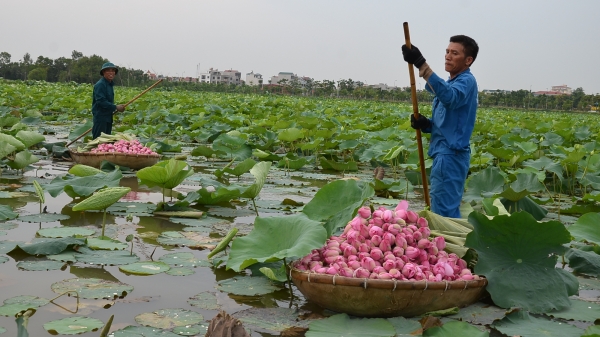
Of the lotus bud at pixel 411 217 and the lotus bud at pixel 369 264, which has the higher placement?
the lotus bud at pixel 411 217

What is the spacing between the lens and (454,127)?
10.4 ft

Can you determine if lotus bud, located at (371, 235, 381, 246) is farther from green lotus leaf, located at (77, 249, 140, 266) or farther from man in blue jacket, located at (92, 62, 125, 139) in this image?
man in blue jacket, located at (92, 62, 125, 139)

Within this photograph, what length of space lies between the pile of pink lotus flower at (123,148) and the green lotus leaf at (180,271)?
9.69 feet

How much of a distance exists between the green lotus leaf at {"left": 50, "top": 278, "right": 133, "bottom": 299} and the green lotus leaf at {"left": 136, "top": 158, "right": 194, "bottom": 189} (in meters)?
1.21

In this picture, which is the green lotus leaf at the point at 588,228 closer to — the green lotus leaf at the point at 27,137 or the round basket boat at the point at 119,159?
the round basket boat at the point at 119,159

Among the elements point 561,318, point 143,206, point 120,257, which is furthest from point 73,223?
point 561,318

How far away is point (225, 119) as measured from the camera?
9.89 m

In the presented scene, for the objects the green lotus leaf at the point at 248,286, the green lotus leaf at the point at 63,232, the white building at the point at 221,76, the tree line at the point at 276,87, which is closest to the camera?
the green lotus leaf at the point at 248,286

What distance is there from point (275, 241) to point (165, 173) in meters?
1.42

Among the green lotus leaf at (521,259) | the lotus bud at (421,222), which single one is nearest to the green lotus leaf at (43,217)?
the lotus bud at (421,222)

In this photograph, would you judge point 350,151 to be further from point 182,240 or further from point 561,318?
point 561,318

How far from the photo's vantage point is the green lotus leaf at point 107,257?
2670mm

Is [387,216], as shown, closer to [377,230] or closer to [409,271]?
[377,230]

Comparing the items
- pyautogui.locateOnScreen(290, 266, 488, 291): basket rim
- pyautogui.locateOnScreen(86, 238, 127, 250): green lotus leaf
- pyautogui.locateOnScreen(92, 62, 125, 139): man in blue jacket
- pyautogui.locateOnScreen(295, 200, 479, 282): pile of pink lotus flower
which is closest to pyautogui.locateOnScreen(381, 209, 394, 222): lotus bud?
pyautogui.locateOnScreen(295, 200, 479, 282): pile of pink lotus flower
